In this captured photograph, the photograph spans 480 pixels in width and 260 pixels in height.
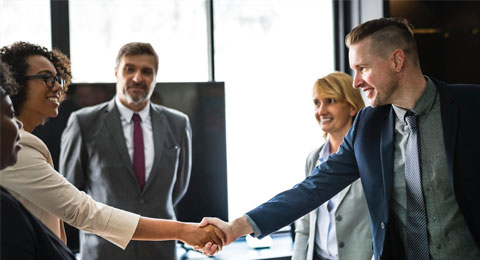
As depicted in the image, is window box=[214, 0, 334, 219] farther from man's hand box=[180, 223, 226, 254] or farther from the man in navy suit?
the man in navy suit

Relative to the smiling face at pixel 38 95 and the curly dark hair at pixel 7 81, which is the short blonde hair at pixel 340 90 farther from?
the curly dark hair at pixel 7 81

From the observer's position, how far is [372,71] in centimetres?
224

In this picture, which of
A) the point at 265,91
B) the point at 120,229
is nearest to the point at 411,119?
the point at 120,229

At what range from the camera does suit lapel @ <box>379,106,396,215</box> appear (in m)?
2.09

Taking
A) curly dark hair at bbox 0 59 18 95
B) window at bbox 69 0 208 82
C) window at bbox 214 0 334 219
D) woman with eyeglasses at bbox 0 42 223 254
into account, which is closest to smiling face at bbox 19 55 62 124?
woman with eyeglasses at bbox 0 42 223 254

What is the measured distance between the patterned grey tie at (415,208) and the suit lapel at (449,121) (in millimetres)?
118

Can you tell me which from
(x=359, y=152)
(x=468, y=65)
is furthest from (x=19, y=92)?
(x=468, y=65)

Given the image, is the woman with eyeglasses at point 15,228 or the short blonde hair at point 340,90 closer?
the woman with eyeglasses at point 15,228

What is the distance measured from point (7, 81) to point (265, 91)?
8.58 ft

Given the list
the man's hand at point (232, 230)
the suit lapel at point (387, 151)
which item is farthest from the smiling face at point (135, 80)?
the suit lapel at point (387, 151)

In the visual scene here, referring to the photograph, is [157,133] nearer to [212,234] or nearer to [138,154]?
[138,154]

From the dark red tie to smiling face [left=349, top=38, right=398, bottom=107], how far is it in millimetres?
1433

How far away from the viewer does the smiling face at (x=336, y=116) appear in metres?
2.78

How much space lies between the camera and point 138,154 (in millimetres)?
3105
